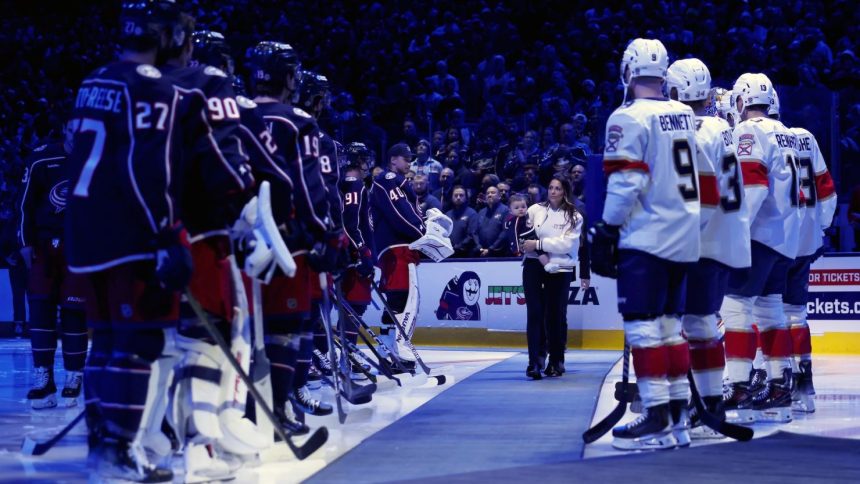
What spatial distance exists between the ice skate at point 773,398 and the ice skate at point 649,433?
1.62m

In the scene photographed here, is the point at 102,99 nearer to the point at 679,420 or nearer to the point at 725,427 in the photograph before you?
the point at 679,420

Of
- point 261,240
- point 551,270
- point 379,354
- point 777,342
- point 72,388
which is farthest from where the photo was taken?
point 551,270

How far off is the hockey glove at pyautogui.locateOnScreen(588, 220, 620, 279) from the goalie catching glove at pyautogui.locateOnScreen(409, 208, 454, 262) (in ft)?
14.9

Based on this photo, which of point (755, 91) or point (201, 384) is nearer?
point (201, 384)

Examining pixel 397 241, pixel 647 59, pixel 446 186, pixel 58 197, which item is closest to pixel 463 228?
pixel 446 186

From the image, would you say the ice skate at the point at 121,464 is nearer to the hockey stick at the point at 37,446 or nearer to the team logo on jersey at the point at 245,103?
the hockey stick at the point at 37,446

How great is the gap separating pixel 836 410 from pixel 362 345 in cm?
751

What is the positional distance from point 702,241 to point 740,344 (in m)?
1.16

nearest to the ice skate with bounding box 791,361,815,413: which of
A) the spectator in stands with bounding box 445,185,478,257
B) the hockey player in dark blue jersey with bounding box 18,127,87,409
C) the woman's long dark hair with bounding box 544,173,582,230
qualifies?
the woman's long dark hair with bounding box 544,173,582,230

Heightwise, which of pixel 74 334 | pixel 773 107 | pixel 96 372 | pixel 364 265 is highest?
pixel 773 107

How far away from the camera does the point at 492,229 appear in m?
14.2

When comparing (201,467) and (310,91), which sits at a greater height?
(310,91)

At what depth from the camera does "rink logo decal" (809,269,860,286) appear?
40.2ft

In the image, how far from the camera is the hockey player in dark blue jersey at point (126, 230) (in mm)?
4730
